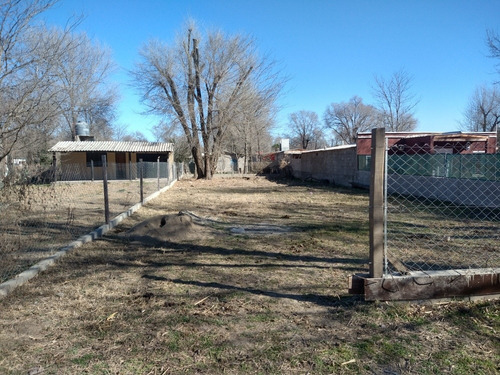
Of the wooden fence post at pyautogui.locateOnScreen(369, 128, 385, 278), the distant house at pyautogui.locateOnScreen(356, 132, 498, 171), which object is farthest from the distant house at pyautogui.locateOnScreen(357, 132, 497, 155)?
the wooden fence post at pyautogui.locateOnScreen(369, 128, 385, 278)

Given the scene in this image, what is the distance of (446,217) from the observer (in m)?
9.61

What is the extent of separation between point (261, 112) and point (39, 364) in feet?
94.5

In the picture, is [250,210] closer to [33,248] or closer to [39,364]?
[33,248]

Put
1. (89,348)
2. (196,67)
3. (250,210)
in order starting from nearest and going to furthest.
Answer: (89,348)
(250,210)
(196,67)

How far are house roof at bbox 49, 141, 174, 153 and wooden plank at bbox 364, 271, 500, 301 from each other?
29844mm

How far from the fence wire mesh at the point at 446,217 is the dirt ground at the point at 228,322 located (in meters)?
0.68

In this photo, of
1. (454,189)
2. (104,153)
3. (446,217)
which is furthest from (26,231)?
(104,153)

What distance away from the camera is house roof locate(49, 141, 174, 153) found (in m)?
30.8

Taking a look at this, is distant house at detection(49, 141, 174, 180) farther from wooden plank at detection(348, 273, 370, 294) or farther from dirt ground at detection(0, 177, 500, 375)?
wooden plank at detection(348, 273, 370, 294)

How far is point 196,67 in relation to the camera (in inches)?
1133

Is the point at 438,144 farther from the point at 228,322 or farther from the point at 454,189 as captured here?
the point at 228,322

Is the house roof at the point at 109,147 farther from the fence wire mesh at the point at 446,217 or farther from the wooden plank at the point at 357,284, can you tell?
the wooden plank at the point at 357,284

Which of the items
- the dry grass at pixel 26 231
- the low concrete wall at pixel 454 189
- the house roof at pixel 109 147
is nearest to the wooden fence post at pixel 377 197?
the dry grass at pixel 26 231

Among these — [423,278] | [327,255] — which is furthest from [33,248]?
[423,278]
